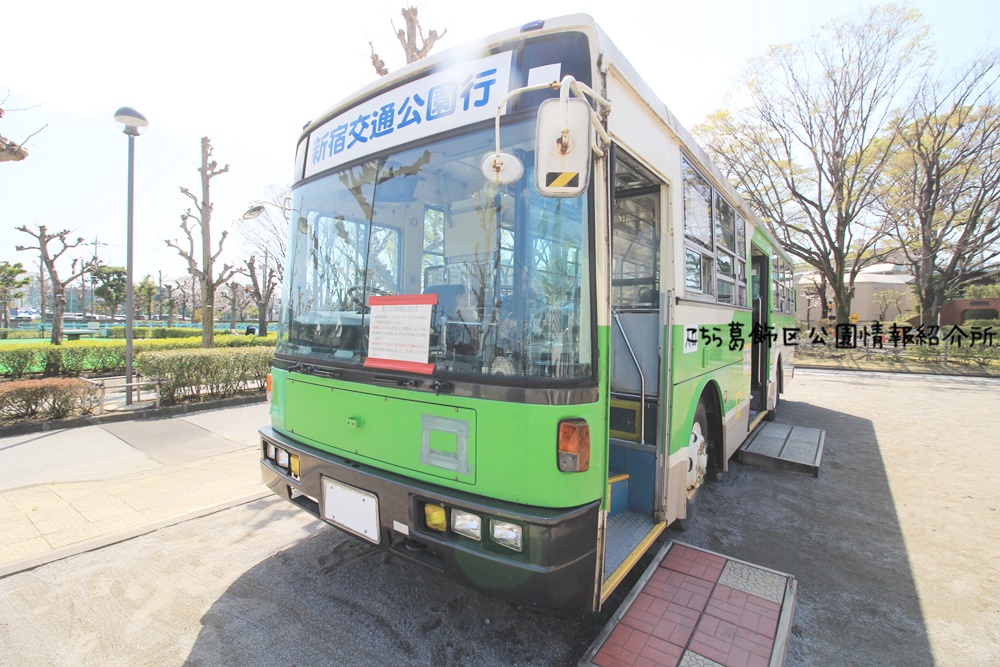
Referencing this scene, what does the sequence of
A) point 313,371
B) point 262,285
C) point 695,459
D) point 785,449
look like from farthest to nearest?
point 262,285 → point 785,449 → point 695,459 → point 313,371

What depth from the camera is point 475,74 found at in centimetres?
233

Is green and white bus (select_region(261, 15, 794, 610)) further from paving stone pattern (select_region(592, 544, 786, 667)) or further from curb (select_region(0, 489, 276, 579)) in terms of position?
curb (select_region(0, 489, 276, 579))

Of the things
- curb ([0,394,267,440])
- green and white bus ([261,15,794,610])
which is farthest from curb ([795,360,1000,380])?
curb ([0,394,267,440])

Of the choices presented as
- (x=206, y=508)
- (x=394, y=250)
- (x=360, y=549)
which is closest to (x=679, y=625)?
(x=360, y=549)

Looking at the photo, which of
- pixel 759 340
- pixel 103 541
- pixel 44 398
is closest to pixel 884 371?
pixel 759 340

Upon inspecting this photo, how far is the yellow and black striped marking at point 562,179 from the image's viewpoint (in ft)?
6.10

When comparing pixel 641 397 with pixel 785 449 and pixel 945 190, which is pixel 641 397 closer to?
pixel 785 449

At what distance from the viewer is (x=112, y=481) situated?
186 inches

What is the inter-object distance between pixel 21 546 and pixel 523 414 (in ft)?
12.9

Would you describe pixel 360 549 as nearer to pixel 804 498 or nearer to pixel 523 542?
pixel 523 542

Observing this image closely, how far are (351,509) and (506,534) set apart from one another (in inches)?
37.1

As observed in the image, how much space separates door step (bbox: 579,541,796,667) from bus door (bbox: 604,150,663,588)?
0.34 meters

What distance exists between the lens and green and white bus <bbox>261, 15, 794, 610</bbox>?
2053mm

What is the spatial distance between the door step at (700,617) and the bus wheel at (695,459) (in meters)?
0.57
